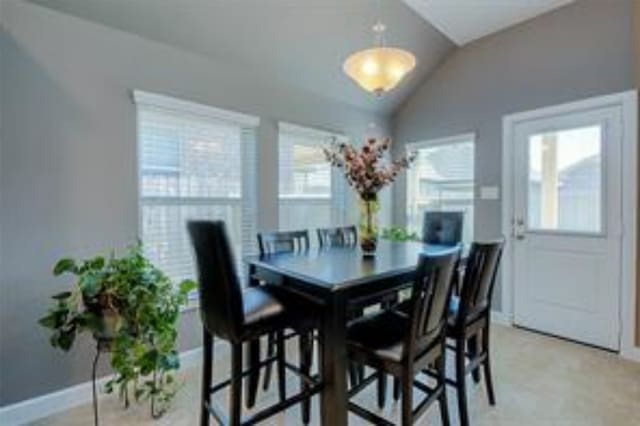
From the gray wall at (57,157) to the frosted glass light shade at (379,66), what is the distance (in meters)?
1.39

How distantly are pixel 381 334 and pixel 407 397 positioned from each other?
12.1 inches

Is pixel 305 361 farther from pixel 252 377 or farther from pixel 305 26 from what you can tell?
pixel 305 26

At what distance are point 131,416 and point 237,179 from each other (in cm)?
188

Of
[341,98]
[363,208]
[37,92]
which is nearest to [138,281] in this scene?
[37,92]

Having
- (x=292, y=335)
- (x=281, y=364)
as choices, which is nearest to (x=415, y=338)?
(x=281, y=364)

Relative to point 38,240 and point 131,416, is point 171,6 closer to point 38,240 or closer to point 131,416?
point 38,240

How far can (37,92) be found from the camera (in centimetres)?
216

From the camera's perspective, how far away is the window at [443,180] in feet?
13.4

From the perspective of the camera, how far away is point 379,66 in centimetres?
225

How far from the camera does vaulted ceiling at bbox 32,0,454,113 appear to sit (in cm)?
244

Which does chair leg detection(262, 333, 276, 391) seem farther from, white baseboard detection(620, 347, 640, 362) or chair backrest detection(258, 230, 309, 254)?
white baseboard detection(620, 347, 640, 362)

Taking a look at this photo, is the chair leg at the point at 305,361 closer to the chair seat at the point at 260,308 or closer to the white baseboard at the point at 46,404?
the chair seat at the point at 260,308

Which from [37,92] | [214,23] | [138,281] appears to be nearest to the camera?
[138,281]

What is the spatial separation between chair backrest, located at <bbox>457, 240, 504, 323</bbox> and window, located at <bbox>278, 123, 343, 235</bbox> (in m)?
1.98
